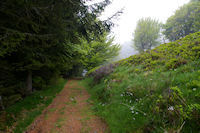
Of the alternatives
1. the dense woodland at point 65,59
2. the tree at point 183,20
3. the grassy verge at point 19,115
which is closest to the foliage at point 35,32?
the dense woodland at point 65,59

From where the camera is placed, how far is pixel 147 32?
76.0 feet

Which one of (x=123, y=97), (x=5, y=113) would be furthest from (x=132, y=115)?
(x=5, y=113)

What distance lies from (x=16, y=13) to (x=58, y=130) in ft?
12.7

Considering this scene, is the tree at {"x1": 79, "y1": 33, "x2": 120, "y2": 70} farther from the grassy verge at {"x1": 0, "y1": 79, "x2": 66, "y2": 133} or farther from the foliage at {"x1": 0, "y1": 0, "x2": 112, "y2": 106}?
the grassy verge at {"x1": 0, "y1": 79, "x2": 66, "y2": 133}

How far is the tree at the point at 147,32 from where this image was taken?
23.1 metres

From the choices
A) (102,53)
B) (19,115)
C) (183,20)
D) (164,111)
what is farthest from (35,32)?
(183,20)

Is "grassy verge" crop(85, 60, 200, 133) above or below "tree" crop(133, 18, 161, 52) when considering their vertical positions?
below

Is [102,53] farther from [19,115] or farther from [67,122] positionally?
[19,115]

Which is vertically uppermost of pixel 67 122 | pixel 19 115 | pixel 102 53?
pixel 102 53

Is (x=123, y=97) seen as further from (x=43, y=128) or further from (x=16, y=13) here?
(x=16, y=13)

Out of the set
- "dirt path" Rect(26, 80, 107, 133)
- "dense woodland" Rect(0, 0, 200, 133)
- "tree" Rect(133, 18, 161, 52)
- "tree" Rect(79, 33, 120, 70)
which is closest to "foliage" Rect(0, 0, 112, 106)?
"dense woodland" Rect(0, 0, 200, 133)

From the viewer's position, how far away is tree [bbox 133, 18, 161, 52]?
75.7 feet

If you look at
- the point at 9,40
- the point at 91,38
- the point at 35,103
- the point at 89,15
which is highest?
the point at 89,15

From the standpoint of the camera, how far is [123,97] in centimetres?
352
